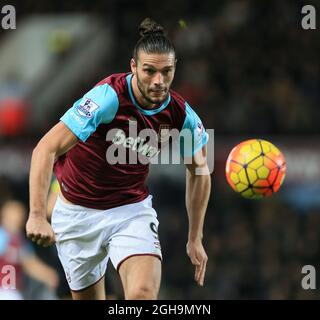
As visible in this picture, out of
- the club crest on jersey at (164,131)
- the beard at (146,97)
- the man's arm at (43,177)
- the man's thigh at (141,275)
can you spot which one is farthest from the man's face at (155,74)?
the man's thigh at (141,275)


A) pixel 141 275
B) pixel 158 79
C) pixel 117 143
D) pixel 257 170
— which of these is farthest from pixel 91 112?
pixel 257 170

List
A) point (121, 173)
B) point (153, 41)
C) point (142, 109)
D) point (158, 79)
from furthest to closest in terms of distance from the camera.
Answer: point (121, 173), point (142, 109), point (153, 41), point (158, 79)

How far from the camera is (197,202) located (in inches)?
251

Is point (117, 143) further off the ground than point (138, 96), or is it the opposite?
point (138, 96)

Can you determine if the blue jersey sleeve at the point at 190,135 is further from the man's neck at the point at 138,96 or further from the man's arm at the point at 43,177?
the man's arm at the point at 43,177

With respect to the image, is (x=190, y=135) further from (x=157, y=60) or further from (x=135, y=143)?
(x=157, y=60)

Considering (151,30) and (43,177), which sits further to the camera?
(151,30)

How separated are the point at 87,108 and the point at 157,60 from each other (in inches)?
20.8

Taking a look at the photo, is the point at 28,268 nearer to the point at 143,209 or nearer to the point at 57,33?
the point at 143,209

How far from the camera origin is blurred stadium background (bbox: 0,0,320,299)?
12445mm

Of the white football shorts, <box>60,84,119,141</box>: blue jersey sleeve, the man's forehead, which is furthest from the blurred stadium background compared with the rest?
the man's forehead

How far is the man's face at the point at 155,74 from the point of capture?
577 cm

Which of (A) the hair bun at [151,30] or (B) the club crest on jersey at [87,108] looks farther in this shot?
(A) the hair bun at [151,30]

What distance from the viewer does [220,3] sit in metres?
15.3
